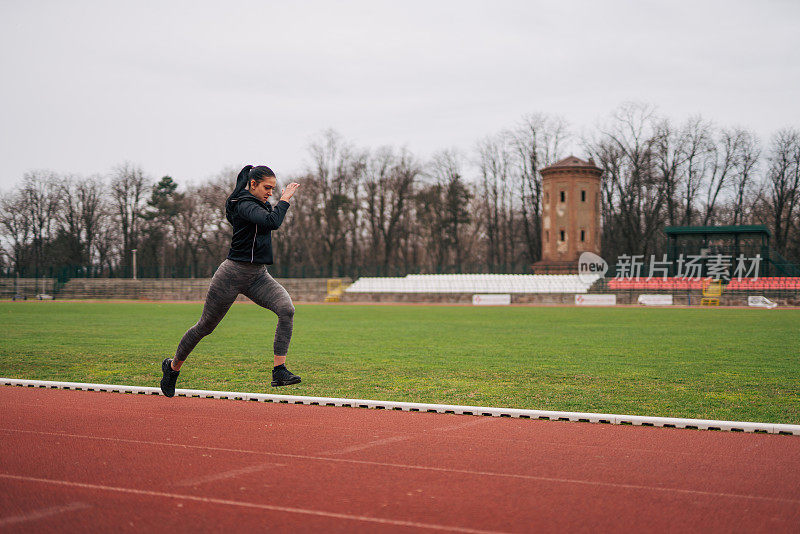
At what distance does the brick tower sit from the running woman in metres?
60.8

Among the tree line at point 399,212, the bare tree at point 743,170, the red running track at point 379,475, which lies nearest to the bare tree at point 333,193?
the tree line at point 399,212

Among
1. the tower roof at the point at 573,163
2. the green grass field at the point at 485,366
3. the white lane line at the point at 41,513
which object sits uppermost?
the tower roof at the point at 573,163

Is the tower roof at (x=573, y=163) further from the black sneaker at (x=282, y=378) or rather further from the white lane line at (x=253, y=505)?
the white lane line at (x=253, y=505)

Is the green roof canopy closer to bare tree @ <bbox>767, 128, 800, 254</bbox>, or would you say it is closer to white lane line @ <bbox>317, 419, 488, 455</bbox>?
bare tree @ <bbox>767, 128, 800, 254</bbox>

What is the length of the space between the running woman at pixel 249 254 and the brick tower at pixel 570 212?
6083 cm

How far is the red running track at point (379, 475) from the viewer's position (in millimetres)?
3693

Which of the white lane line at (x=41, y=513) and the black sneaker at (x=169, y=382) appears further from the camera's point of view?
the black sneaker at (x=169, y=382)

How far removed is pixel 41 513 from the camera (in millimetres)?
3777

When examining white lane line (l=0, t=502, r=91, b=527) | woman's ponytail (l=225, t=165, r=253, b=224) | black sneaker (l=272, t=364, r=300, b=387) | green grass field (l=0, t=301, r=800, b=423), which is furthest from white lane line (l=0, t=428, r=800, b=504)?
green grass field (l=0, t=301, r=800, b=423)

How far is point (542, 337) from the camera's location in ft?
60.4

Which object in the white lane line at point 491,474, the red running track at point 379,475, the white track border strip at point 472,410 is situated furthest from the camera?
the white track border strip at point 472,410

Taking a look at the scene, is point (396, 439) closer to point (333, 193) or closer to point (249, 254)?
point (249, 254)

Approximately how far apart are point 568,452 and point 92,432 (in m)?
3.69

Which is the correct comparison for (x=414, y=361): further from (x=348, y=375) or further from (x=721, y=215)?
(x=721, y=215)
